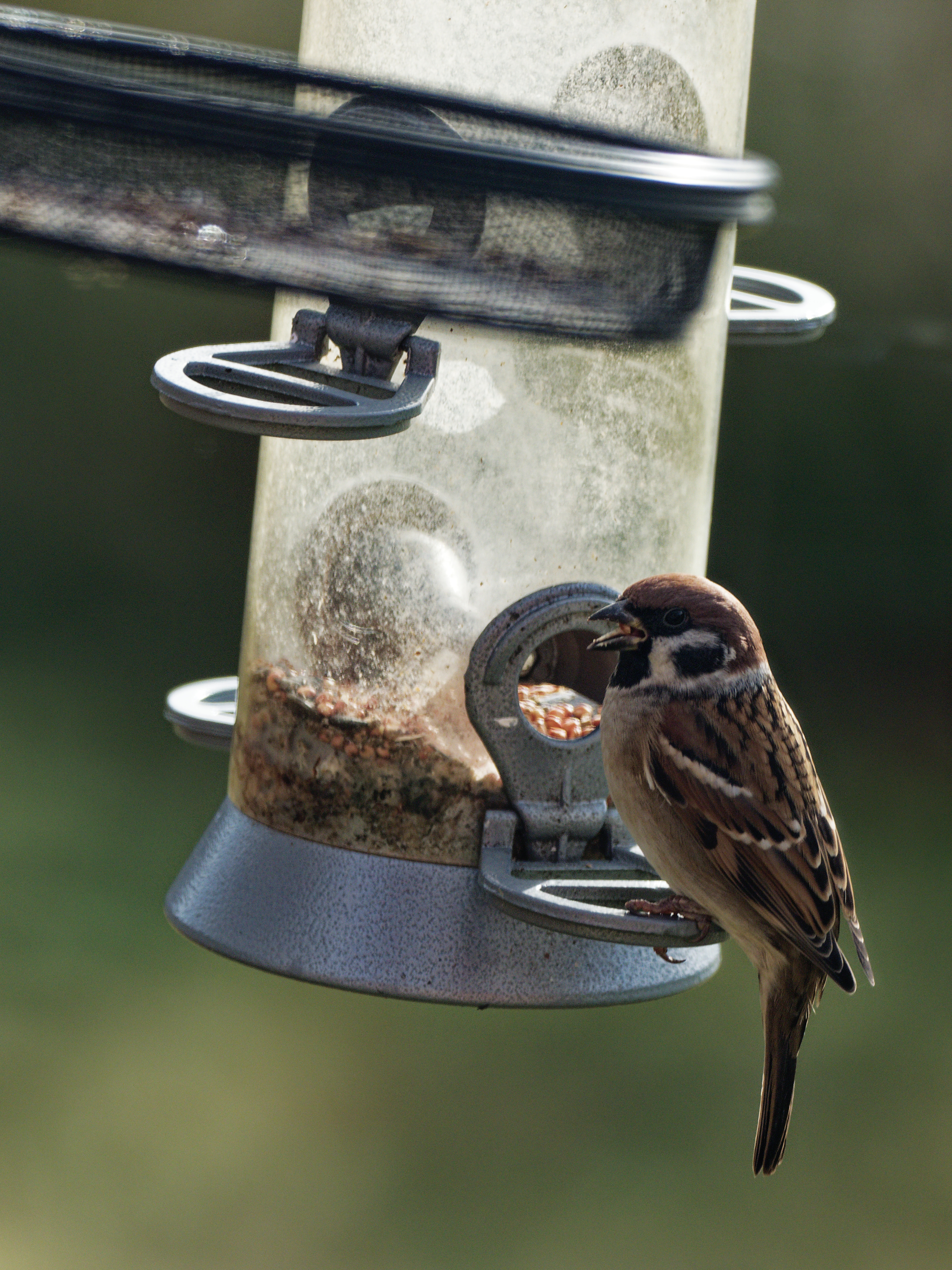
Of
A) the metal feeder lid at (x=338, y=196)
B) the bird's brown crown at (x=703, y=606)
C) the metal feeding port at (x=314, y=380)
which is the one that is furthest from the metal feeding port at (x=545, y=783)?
the metal feeder lid at (x=338, y=196)

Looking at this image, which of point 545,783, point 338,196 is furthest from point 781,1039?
point 338,196

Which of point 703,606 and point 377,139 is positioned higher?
point 377,139

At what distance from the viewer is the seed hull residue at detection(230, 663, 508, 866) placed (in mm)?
2244

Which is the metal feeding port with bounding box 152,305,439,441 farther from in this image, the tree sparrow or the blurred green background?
the blurred green background

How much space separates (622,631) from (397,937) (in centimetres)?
46

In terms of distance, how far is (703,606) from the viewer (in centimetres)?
216

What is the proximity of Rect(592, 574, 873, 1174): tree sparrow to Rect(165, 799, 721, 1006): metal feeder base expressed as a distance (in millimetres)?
116

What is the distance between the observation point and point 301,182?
1.44 m

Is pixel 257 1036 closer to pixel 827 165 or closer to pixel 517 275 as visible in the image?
pixel 827 165

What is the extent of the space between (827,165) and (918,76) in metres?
0.46

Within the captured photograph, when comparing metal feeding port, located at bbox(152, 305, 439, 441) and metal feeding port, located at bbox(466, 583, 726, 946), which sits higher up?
metal feeding port, located at bbox(152, 305, 439, 441)

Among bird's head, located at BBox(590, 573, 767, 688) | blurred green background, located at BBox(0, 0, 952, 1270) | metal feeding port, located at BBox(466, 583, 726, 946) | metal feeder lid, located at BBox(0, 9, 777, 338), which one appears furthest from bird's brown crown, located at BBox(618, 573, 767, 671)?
blurred green background, located at BBox(0, 0, 952, 1270)

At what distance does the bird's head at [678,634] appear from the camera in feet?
7.00

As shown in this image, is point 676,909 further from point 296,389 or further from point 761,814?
point 296,389
